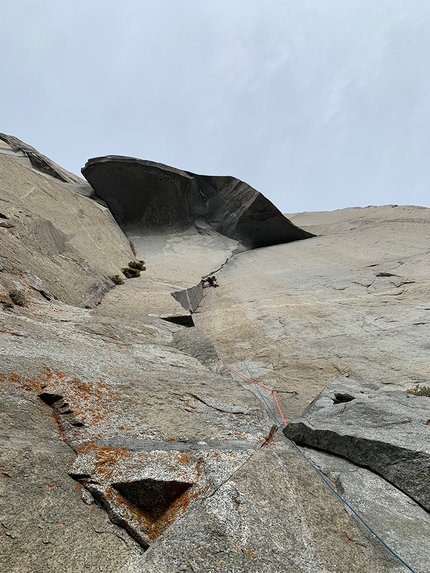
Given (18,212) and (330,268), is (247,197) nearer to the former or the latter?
(330,268)

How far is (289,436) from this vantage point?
348cm

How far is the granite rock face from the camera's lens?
59.6 ft

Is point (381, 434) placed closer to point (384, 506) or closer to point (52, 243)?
point (384, 506)

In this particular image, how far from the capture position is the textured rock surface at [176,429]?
76.3 inches

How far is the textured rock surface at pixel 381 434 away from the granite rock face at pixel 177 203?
49.8ft

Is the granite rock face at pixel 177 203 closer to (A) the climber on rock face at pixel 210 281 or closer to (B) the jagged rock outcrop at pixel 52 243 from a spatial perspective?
(B) the jagged rock outcrop at pixel 52 243

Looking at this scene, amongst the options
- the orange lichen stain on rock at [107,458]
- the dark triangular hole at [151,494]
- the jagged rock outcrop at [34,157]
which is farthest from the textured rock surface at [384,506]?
the jagged rock outcrop at [34,157]

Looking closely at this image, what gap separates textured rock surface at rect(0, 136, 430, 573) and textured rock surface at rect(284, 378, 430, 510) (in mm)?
130

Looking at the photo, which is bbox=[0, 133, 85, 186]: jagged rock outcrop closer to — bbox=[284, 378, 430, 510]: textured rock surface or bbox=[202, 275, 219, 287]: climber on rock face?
bbox=[202, 275, 219, 287]: climber on rock face

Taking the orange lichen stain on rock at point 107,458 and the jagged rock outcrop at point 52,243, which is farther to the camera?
the jagged rock outcrop at point 52,243

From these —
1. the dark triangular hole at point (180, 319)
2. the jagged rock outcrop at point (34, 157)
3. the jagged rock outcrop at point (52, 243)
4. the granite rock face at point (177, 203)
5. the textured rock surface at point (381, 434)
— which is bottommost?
the textured rock surface at point (381, 434)

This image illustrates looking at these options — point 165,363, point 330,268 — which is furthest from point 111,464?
point 330,268

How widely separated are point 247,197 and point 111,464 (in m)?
18.2

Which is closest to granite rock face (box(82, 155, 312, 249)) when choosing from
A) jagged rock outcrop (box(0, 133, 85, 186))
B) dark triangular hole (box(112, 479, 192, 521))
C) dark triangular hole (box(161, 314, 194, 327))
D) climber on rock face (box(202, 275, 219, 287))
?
jagged rock outcrop (box(0, 133, 85, 186))
